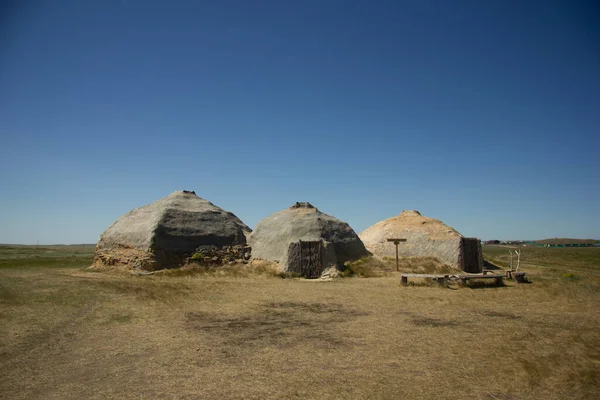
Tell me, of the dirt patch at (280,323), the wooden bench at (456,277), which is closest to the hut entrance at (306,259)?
the wooden bench at (456,277)

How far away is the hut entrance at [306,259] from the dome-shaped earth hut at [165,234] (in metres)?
5.81

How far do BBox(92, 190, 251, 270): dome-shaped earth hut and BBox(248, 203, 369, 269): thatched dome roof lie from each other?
5.80ft

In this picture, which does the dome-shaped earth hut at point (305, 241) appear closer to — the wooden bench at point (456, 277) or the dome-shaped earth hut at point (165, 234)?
the dome-shaped earth hut at point (165, 234)

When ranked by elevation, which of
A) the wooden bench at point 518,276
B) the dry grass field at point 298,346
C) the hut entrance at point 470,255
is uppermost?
the hut entrance at point 470,255

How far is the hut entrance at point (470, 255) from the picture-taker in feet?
72.5

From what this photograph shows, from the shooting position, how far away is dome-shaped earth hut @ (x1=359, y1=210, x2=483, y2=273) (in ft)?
73.1

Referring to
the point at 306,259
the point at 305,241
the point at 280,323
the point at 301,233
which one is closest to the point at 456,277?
the point at 306,259

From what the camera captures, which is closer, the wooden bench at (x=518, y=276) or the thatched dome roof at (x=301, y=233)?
the wooden bench at (x=518, y=276)

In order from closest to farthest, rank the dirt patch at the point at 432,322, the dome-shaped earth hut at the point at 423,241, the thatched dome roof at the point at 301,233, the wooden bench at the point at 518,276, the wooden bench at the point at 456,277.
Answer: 1. the dirt patch at the point at 432,322
2. the wooden bench at the point at 456,277
3. the wooden bench at the point at 518,276
4. the dome-shaped earth hut at the point at 423,241
5. the thatched dome roof at the point at 301,233

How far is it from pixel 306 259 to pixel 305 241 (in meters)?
1.00

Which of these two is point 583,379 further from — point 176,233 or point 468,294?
point 176,233

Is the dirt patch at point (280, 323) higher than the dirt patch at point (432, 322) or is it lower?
lower

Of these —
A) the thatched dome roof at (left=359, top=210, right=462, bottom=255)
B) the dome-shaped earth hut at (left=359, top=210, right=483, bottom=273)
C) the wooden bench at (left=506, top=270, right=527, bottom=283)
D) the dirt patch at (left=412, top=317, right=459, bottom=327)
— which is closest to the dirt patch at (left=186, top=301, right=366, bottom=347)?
the dirt patch at (left=412, top=317, right=459, bottom=327)

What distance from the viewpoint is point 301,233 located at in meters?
23.5
